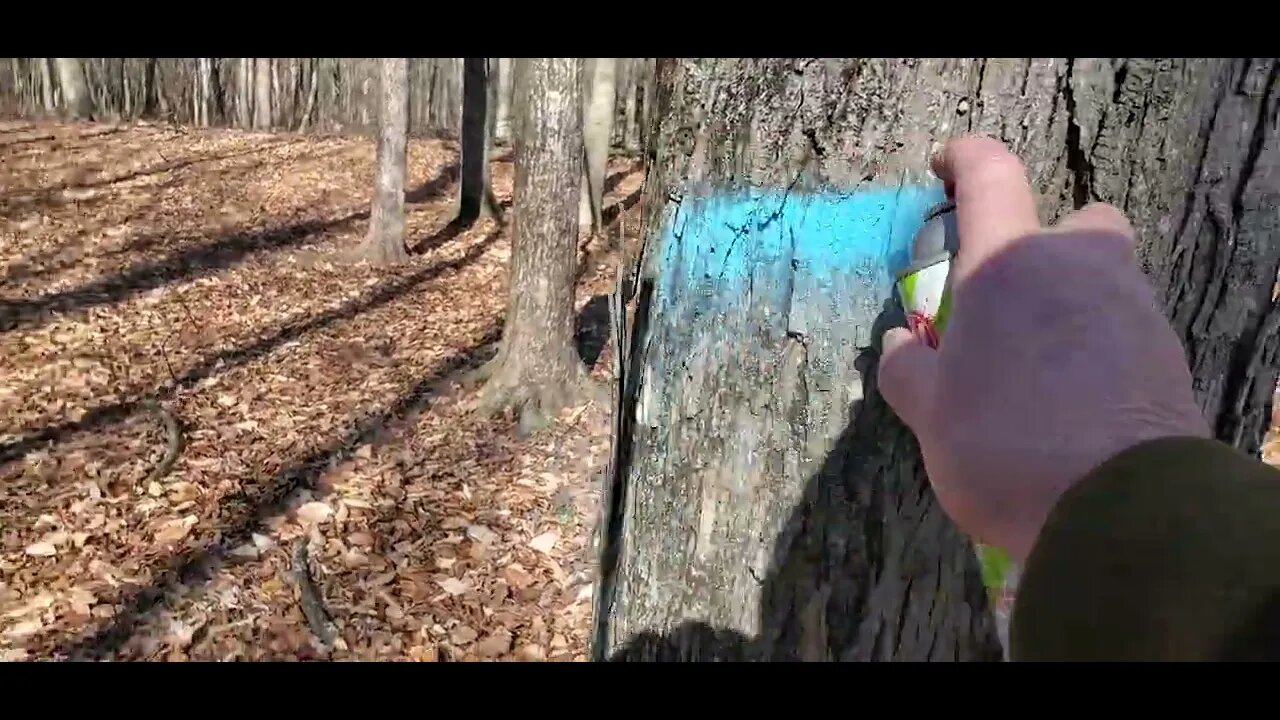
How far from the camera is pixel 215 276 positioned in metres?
8.55

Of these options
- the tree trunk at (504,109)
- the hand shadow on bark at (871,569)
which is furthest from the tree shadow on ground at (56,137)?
the hand shadow on bark at (871,569)

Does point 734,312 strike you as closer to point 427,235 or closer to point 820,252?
point 820,252

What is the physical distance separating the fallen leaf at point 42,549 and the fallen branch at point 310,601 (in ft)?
3.99

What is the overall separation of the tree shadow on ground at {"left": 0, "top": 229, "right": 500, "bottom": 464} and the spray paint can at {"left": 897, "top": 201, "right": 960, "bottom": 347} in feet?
18.9

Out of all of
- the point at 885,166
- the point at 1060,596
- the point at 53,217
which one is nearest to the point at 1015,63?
the point at 885,166

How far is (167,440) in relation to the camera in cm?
560

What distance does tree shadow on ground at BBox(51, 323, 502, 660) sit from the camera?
4.10 meters

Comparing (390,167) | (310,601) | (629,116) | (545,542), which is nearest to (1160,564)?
(310,601)

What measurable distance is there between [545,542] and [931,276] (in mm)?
4061

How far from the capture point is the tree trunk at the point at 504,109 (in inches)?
719

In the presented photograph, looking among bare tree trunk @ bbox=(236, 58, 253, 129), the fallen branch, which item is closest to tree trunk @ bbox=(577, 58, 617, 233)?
the fallen branch

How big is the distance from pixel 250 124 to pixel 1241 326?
749 inches

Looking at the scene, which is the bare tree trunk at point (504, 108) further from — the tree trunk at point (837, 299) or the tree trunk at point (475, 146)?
the tree trunk at point (837, 299)
